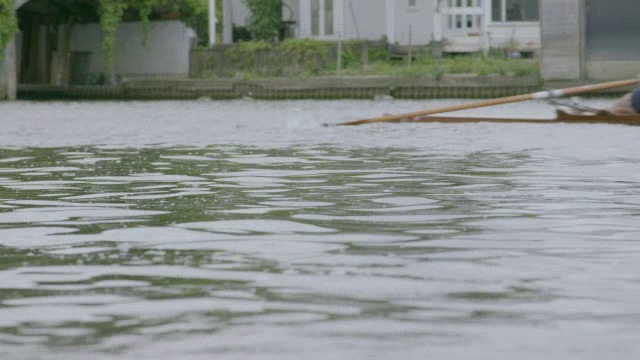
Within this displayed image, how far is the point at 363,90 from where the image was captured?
33812 millimetres

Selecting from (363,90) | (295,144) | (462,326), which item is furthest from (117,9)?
(462,326)

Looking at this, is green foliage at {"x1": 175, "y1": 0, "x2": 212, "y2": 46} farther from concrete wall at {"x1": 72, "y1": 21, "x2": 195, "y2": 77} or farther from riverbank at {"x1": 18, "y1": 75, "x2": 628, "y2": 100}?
riverbank at {"x1": 18, "y1": 75, "x2": 628, "y2": 100}

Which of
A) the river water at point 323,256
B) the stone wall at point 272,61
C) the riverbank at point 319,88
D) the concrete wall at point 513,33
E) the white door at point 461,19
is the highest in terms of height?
the white door at point 461,19

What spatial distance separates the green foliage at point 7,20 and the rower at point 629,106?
70.8 feet

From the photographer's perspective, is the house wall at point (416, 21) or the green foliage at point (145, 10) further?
the house wall at point (416, 21)

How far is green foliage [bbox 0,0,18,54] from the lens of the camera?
36.4 metres

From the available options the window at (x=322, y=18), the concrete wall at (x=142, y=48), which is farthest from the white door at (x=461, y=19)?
the concrete wall at (x=142, y=48)

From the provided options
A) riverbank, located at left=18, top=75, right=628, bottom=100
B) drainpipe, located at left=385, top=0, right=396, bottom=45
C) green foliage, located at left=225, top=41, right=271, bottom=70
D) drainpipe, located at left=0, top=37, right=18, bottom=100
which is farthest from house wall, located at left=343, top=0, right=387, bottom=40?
drainpipe, located at left=0, top=37, right=18, bottom=100

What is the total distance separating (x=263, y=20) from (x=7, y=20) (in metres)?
7.42

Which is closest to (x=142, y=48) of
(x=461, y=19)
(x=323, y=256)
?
(x=461, y=19)

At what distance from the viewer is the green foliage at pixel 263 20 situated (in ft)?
134

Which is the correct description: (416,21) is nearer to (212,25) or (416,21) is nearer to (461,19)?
(461,19)

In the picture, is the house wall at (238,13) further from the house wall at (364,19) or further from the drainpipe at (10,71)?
the drainpipe at (10,71)

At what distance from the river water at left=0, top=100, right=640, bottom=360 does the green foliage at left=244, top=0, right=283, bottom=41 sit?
2625 centimetres
